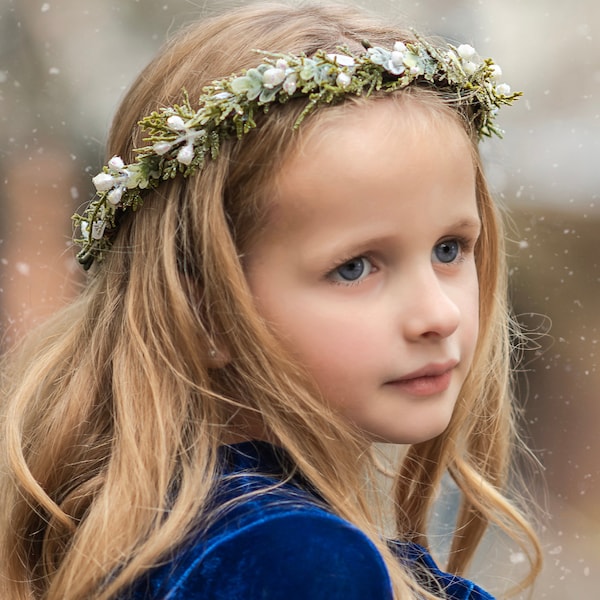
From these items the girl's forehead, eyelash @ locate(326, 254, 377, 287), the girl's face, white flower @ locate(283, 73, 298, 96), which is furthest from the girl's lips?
white flower @ locate(283, 73, 298, 96)

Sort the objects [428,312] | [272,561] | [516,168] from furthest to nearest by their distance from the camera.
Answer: [516,168], [428,312], [272,561]

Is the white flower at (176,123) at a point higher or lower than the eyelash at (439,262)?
higher

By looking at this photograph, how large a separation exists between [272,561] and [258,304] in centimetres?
28

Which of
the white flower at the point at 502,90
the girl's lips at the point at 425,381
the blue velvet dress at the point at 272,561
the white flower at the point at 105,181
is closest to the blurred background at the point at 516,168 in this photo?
the white flower at the point at 502,90

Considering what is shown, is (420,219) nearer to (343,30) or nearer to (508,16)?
(343,30)

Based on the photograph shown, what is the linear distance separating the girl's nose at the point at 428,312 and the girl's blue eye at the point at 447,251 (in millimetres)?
75

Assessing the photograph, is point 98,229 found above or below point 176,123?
below

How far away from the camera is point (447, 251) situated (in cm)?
99

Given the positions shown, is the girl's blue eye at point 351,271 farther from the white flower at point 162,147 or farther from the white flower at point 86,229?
the white flower at point 86,229

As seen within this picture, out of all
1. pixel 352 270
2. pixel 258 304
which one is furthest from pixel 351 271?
pixel 258 304

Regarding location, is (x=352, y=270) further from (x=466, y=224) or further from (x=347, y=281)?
(x=466, y=224)

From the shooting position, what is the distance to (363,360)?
0.90 m

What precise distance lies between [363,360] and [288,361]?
0.08 metres

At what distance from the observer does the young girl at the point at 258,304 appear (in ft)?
2.91
